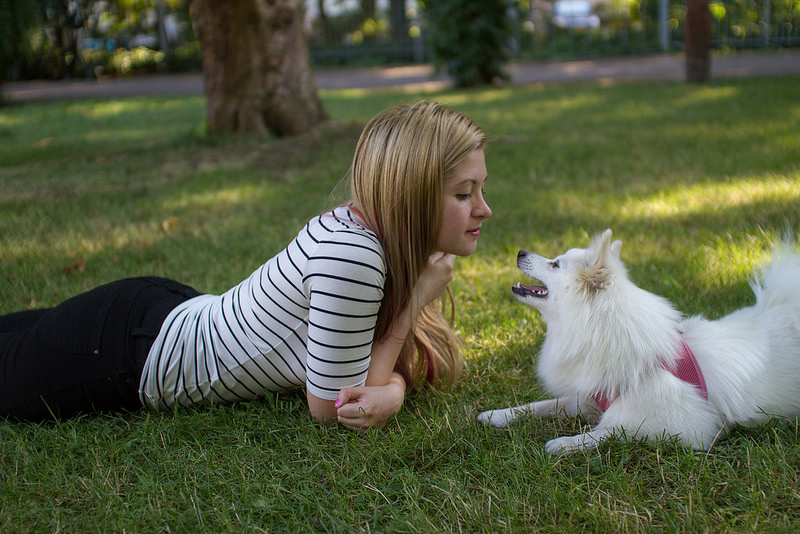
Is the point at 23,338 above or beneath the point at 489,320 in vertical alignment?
above

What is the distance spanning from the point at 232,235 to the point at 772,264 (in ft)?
11.1

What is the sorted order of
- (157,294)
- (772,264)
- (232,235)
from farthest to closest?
(232,235), (157,294), (772,264)

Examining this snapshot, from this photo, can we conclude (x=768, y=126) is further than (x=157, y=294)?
Yes

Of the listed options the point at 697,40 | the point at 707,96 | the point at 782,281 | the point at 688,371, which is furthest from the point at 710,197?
the point at 697,40

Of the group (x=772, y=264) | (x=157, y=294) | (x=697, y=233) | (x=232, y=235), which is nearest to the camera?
(x=772, y=264)

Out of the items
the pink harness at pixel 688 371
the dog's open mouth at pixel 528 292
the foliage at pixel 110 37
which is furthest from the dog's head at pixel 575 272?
the foliage at pixel 110 37

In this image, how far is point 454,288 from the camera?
3713 millimetres

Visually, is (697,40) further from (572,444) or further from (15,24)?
(572,444)

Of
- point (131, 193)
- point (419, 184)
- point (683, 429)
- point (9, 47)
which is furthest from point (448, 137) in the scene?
point (9, 47)

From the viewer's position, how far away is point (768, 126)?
720 cm

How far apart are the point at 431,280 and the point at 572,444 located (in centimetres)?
71

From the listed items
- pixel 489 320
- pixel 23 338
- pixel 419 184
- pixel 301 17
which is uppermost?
pixel 301 17

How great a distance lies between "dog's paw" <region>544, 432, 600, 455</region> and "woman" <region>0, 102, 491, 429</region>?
563 millimetres

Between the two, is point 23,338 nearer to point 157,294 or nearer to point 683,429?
point 157,294
